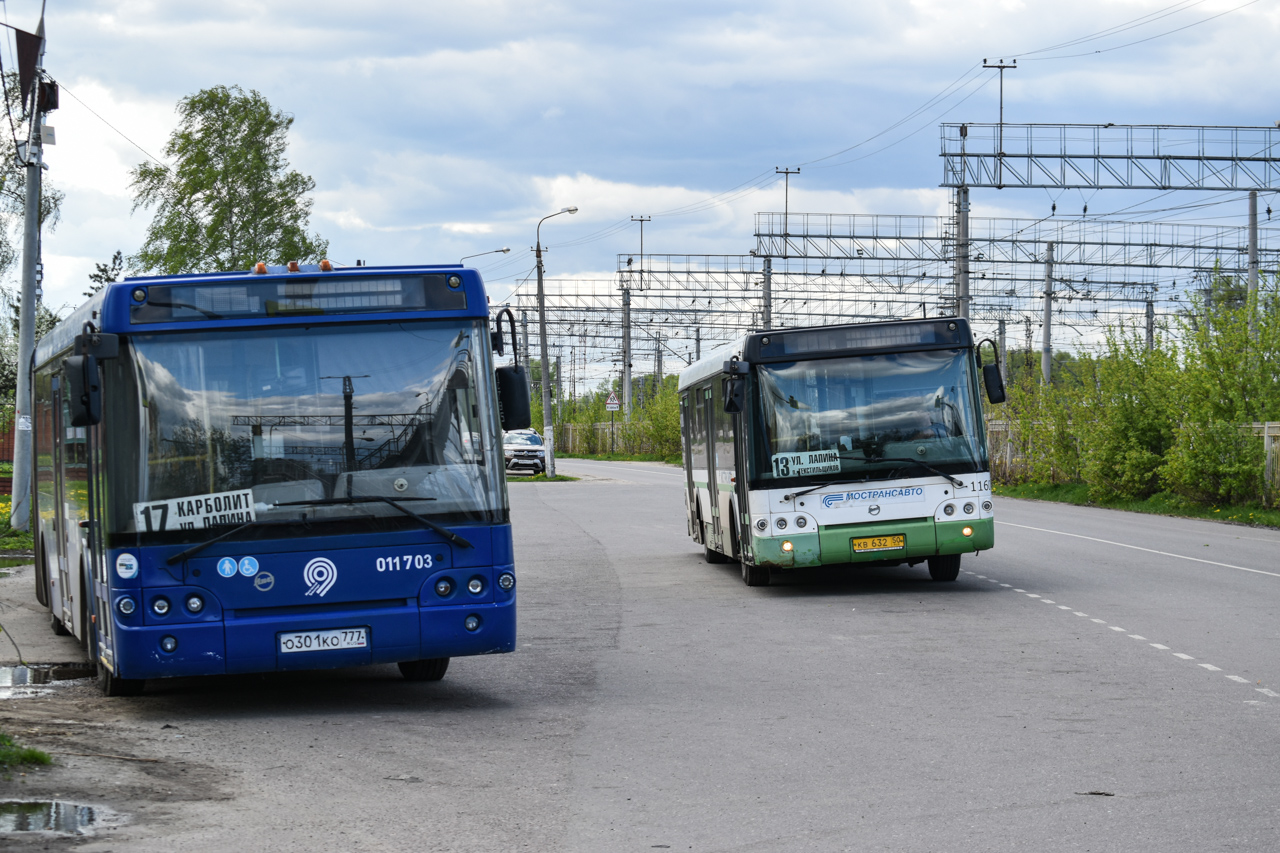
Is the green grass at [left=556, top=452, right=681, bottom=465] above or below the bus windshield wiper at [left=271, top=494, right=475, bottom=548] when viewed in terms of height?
below

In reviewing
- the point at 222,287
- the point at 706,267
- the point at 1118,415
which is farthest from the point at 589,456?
the point at 222,287

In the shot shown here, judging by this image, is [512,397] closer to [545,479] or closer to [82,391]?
[82,391]

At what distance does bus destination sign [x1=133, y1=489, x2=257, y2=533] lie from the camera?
8.49 metres

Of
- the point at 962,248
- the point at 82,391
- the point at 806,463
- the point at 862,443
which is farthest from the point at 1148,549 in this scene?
the point at 962,248

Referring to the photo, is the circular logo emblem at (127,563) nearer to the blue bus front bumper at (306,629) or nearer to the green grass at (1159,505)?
Answer: the blue bus front bumper at (306,629)

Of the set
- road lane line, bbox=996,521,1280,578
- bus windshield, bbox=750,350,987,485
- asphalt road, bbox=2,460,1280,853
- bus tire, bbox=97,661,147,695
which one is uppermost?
bus windshield, bbox=750,350,987,485

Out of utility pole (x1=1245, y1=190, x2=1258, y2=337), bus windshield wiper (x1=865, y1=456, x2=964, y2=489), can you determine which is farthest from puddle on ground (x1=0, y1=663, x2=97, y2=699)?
utility pole (x1=1245, y1=190, x2=1258, y2=337)

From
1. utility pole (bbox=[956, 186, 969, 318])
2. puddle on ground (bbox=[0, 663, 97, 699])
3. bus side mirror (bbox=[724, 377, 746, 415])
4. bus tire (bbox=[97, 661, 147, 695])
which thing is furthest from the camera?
utility pole (bbox=[956, 186, 969, 318])

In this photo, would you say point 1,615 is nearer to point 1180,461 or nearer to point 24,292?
point 24,292

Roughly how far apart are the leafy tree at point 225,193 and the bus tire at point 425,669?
41.2m

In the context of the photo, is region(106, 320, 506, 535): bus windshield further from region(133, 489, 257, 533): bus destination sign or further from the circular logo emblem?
the circular logo emblem

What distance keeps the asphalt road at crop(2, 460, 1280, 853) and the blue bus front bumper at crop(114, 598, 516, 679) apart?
0.33m

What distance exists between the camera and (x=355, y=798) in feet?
21.3

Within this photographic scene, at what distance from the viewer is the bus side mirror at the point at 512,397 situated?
9.15m
